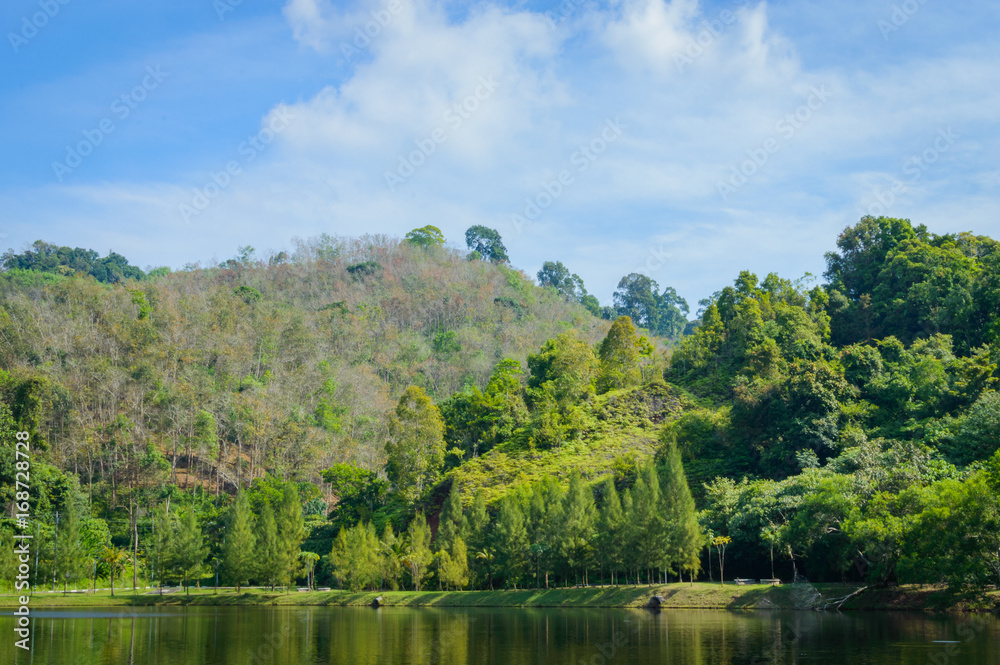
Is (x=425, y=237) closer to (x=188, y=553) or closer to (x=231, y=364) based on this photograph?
(x=231, y=364)

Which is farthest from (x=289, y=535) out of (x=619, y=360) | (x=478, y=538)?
(x=619, y=360)

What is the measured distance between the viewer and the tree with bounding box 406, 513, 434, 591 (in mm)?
59219

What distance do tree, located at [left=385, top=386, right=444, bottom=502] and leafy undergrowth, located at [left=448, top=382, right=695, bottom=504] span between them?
262cm

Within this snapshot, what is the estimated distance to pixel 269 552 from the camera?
6288 centimetres

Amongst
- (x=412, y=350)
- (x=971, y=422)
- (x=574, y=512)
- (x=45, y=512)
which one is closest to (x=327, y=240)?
(x=412, y=350)

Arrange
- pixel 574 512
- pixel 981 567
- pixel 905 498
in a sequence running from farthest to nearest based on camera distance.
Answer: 1. pixel 574 512
2. pixel 905 498
3. pixel 981 567

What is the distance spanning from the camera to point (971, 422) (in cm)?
4981

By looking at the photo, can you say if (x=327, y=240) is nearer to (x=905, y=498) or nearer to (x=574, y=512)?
(x=574, y=512)

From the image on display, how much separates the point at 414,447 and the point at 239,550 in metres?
17.0

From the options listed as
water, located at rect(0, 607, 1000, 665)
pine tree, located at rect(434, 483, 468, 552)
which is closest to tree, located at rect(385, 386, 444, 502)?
pine tree, located at rect(434, 483, 468, 552)

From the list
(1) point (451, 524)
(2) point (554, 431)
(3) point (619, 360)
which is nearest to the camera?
(1) point (451, 524)

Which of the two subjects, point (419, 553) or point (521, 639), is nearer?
point (521, 639)

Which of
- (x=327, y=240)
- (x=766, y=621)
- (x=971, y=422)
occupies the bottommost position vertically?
(x=766, y=621)

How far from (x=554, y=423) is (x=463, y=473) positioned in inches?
387
